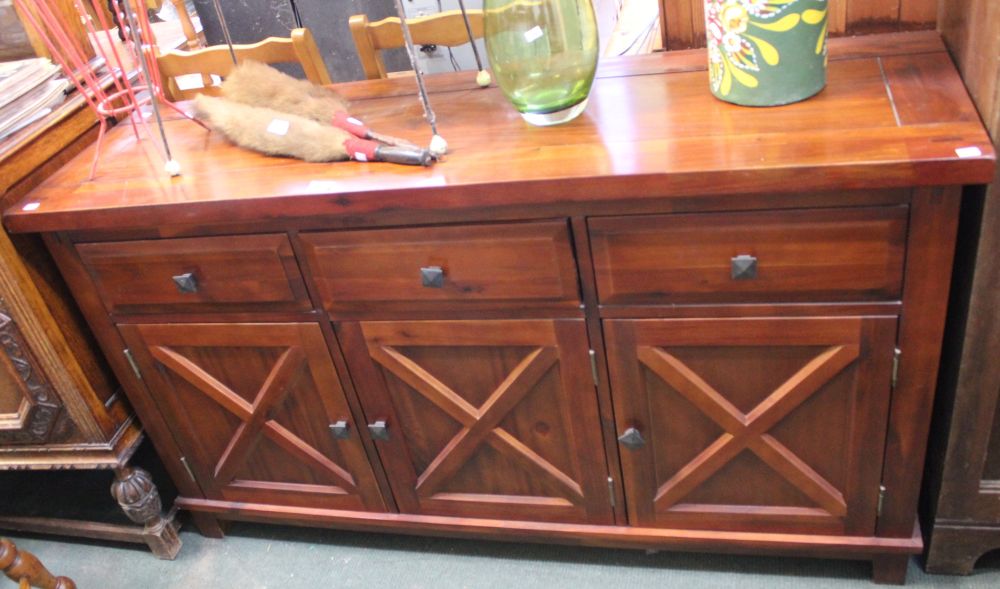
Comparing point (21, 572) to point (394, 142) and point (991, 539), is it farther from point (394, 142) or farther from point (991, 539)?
point (991, 539)

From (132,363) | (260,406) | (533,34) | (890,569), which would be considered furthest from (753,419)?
(132,363)

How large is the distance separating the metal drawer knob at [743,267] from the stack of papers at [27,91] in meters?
1.07

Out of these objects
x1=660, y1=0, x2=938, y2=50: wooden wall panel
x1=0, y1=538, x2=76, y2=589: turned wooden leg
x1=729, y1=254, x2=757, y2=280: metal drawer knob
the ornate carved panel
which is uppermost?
x1=660, y1=0, x2=938, y2=50: wooden wall panel

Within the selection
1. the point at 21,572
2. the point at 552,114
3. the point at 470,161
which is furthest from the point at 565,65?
the point at 21,572

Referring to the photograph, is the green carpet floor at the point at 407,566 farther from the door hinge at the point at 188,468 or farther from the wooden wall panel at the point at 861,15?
the wooden wall panel at the point at 861,15

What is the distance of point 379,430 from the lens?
1.33 m

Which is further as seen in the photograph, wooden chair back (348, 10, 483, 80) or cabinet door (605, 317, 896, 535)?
wooden chair back (348, 10, 483, 80)

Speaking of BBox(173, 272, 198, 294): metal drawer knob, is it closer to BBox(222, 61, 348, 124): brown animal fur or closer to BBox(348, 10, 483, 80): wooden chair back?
BBox(222, 61, 348, 124): brown animal fur

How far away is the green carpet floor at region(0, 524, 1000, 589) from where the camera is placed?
1357 millimetres

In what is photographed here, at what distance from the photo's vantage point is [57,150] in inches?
51.9

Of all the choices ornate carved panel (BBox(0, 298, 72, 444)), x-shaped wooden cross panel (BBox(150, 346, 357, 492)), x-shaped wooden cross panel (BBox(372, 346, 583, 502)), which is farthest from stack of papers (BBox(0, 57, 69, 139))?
x-shaped wooden cross panel (BBox(372, 346, 583, 502))

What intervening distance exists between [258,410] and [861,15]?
1.10 m

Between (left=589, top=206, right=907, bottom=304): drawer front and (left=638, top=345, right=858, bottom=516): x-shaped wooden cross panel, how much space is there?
0.33 feet

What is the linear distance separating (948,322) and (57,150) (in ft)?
4.38
